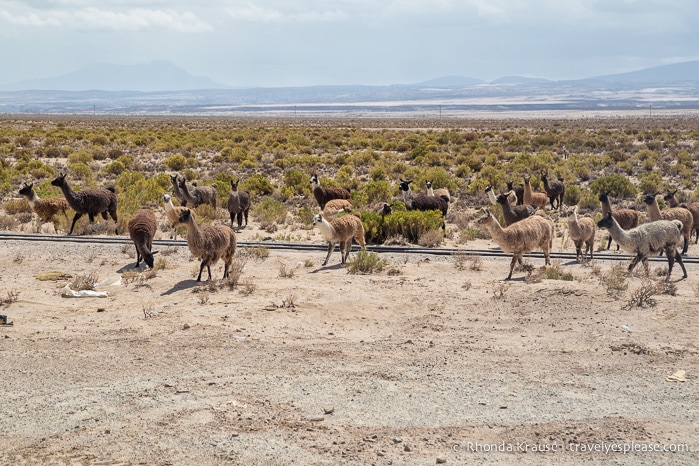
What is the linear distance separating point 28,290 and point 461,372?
7845 millimetres

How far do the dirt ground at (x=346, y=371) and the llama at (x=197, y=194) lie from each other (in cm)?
695

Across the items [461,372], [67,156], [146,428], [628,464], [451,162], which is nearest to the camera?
[628,464]

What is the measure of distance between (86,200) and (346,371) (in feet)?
39.9

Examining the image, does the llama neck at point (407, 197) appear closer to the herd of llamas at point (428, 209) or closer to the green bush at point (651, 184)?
the herd of llamas at point (428, 209)

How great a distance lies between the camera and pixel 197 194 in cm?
2123

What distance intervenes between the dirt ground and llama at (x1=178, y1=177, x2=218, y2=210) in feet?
22.8

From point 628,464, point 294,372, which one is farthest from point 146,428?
point 628,464

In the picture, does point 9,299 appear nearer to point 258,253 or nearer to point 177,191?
point 258,253

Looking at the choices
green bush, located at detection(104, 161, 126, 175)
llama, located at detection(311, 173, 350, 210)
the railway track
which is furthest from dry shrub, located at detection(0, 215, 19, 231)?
green bush, located at detection(104, 161, 126, 175)

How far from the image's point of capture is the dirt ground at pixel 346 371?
22.1ft

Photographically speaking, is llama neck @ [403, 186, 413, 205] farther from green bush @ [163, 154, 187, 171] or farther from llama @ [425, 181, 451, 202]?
green bush @ [163, 154, 187, 171]

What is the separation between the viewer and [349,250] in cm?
1530

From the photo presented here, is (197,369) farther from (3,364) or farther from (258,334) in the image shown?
(3,364)

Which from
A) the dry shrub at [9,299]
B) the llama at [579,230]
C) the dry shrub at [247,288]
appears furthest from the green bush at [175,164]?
the llama at [579,230]
